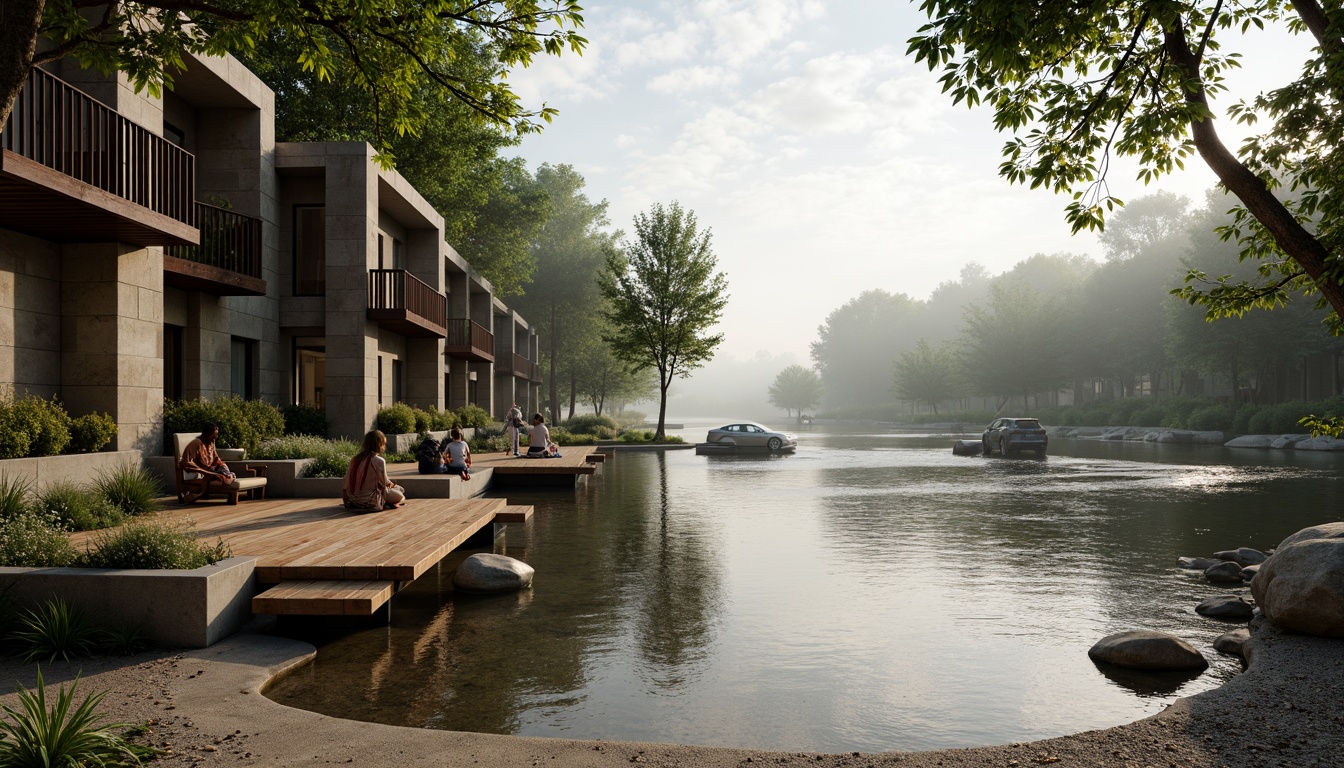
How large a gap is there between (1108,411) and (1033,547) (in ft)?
181

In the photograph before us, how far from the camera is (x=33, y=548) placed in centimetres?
768

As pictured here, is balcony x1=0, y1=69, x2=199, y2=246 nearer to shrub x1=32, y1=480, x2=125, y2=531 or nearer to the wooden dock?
shrub x1=32, y1=480, x2=125, y2=531

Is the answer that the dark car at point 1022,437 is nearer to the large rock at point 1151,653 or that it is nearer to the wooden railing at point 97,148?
the large rock at point 1151,653

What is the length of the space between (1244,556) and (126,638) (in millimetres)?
13632

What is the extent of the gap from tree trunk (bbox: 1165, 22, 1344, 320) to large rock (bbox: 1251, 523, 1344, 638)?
2.51 m

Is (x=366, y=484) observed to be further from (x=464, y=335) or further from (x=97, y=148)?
(x=464, y=335)

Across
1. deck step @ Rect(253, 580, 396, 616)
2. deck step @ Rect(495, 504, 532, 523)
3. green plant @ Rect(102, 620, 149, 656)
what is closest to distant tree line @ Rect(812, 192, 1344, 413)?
deck step @ Rect(495, 504, 532, 523)

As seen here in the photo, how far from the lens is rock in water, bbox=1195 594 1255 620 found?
8.97 meters

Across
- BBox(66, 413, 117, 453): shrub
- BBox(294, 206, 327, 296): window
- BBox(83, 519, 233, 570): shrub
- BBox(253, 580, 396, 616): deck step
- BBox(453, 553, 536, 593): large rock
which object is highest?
BBox(294, 206, 327, 296): window

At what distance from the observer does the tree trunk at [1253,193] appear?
6.81 m

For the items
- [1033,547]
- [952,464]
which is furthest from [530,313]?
[1033,547]

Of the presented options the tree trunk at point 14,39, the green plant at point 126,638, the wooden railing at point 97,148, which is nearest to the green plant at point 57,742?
the green plant at point 126,638

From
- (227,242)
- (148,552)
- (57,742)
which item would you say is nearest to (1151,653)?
(57,742)

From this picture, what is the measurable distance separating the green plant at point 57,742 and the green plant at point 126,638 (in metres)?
2.08
